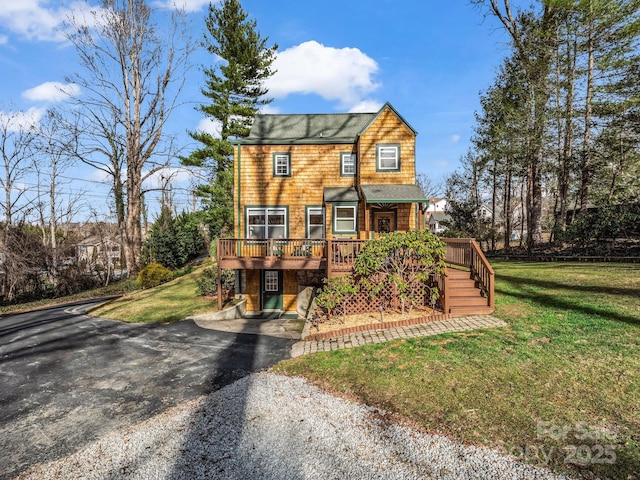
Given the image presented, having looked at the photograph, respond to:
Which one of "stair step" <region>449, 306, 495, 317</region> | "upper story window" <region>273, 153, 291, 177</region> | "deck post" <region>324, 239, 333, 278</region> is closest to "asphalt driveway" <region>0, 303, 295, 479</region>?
"deck post" <region>324, 239, 333, 278</region>

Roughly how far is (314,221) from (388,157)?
4.74m

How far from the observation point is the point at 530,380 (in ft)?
18.3

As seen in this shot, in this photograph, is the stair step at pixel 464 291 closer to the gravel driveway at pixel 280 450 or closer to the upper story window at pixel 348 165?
the gravel driveway at pixel 280 450

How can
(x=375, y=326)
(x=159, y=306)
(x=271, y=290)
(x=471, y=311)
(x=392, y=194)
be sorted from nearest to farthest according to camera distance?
(x=375, y=326) → (x=471, y=311) → (x=392, y=194) → (x=159, y=306) → (x=271, y=290)

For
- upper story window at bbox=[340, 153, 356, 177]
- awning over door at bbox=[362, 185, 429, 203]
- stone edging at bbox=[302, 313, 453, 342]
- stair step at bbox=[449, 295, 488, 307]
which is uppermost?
upper story window at bbox=[340, 153, 356, 177]

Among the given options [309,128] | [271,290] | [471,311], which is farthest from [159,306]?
[471,311]

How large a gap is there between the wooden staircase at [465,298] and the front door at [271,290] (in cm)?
820

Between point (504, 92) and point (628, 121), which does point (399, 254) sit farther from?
point (504, 92)

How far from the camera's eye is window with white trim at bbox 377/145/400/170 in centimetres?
1519

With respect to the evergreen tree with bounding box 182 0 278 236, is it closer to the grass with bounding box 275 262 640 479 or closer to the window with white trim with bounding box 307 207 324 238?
the window with white trim with bounding box 307 207 324 238

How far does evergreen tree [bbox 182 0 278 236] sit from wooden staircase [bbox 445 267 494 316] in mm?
20426

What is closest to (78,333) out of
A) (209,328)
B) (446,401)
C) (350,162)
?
(209,328)

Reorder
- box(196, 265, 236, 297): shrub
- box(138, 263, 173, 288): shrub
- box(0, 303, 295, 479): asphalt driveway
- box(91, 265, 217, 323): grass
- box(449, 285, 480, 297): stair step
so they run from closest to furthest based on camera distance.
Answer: box(0, 303, 295, 479): asphalt driveway
box(449, 285, 480, 297): stair step
box(91, 265, 217, 323): grass
box(196, 265, 236, 297): shrub
box(138, 263, 173, 288): shrub

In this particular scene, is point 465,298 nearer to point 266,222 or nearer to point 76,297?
point 266,222
